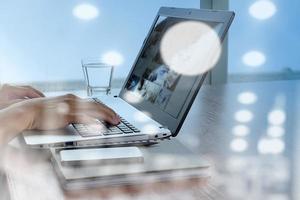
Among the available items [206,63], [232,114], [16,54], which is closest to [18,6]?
[16,54]

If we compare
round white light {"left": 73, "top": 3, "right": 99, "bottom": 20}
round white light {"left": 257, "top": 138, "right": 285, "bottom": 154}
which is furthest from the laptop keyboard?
round white light {"left": 73, "top": 3, "right": 99, "bottom": 20}

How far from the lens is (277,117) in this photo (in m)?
1.24

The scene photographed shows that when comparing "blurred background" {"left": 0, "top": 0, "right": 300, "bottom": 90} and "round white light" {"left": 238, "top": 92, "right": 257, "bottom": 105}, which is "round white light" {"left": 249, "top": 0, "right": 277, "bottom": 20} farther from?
"round white light" {"left": 238, "top": 92, "right": 257, "bottom": 105}

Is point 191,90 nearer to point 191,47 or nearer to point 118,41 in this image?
point 191,47

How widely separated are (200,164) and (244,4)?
1.52m

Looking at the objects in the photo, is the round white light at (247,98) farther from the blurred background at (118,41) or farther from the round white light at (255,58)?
the round white light at (255,58)

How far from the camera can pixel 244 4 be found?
2.17m

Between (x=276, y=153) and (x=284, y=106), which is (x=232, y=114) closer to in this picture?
(x=284, y=106)

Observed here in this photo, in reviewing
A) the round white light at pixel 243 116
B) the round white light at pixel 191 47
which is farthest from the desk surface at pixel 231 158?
the round white light at pixel 191 47

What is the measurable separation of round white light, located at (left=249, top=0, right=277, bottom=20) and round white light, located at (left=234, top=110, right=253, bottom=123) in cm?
97

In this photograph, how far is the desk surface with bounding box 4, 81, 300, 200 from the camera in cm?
72

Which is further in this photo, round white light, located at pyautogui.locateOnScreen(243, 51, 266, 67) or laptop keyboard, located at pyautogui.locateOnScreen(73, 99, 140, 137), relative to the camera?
round white light, located at pyautogui.locateOnScreen(243, 51, 266, 67)

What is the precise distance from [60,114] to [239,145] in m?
0.36

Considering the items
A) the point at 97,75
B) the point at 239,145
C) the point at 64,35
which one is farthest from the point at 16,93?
the point at 64,35
